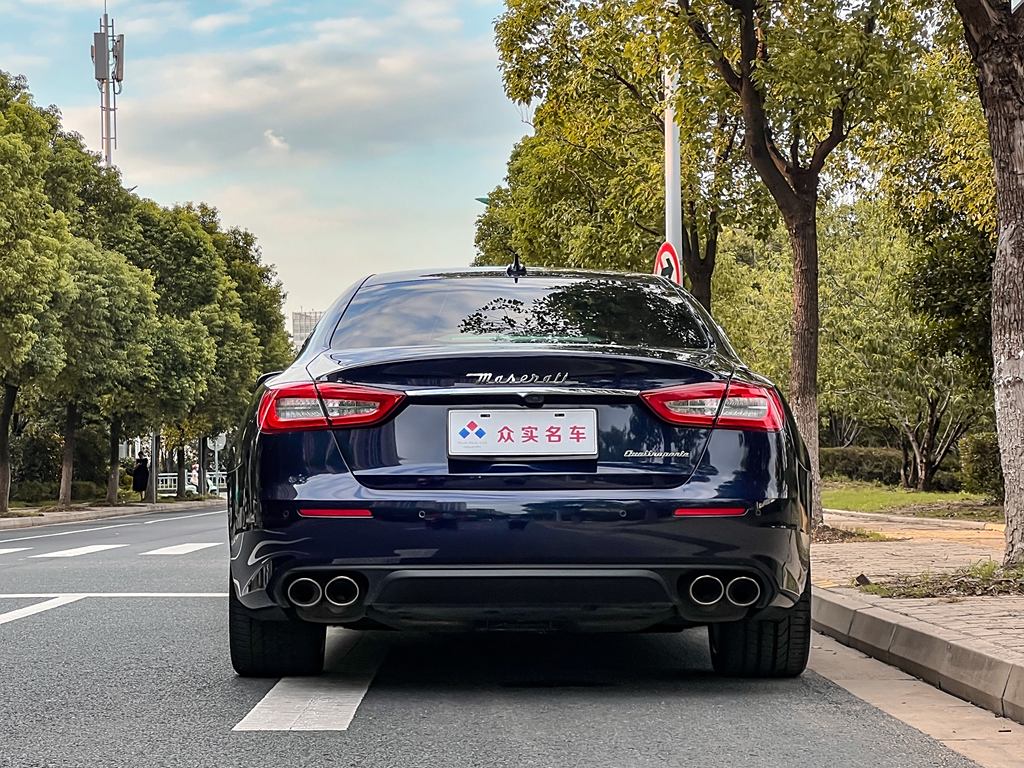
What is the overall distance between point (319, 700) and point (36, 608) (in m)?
4.41

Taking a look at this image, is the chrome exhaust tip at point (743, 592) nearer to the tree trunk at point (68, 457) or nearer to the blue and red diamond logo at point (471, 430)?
the blue and red diamond logo at point (471, 430)

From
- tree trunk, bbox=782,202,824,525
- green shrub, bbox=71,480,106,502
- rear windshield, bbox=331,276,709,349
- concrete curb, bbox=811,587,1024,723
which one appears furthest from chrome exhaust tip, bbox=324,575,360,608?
green shrub, bbox=71,480,106,502

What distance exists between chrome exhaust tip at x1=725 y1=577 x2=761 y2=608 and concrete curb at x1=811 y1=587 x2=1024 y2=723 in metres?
0.97

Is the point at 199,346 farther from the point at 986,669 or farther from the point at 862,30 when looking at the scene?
the point at 986,669

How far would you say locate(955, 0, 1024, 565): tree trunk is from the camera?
28.7 feet

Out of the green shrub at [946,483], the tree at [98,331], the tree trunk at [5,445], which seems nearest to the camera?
the tree trunk at [5,445]

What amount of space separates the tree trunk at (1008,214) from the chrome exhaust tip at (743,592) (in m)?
3.80

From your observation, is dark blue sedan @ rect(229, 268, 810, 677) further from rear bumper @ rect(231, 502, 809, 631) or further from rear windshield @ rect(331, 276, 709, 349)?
rear windshield @ rect(331, 276, 709, 349)

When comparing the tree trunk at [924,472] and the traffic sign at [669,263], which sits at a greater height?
the traffic sign at [669,263]

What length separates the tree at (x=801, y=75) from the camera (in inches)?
524

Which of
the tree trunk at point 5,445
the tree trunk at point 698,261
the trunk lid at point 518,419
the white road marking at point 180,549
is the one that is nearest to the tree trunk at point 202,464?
the tree trunk at point 5,445

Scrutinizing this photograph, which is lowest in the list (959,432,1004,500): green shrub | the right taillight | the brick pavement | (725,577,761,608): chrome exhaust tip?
the brick pavement

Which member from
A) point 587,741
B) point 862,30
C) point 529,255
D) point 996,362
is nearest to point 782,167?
point 862,30

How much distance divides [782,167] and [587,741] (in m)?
10.9
